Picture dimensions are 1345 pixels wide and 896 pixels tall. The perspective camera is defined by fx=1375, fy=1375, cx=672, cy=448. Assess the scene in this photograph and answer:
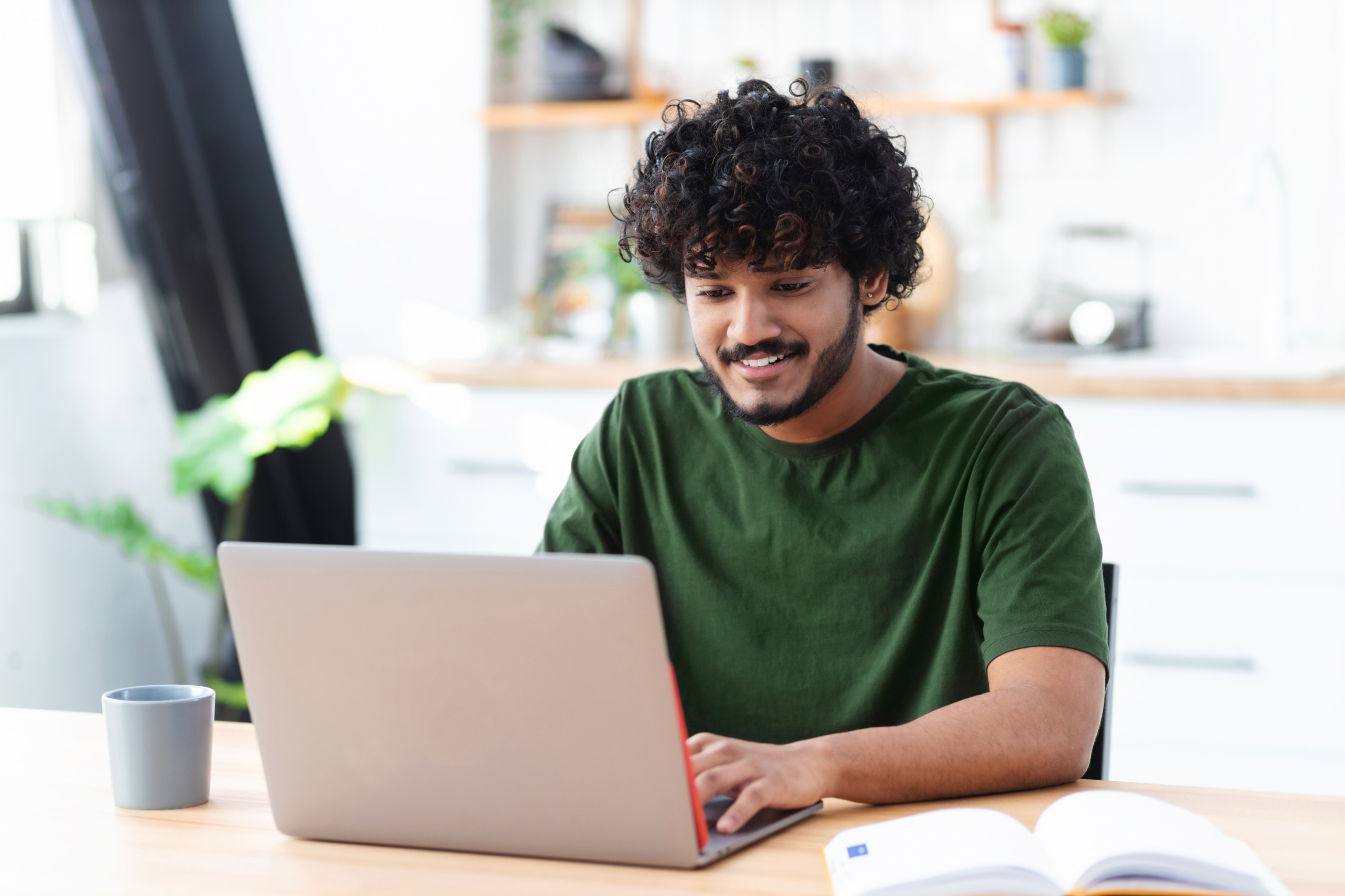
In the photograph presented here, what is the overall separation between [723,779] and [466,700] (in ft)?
0.67

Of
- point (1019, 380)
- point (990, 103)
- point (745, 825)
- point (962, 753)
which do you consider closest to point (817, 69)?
point (990, 103)

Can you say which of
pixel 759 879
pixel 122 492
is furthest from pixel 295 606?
pixel 122 492

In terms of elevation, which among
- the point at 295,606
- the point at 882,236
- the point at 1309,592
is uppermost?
the point at 882,236

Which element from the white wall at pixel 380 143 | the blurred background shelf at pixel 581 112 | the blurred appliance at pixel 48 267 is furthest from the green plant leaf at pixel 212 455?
the blurred background shelf at pixel 581 112

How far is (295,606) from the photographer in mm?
904

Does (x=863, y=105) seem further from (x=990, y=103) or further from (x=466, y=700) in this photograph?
(x=466, y=700)

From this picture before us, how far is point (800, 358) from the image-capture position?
138 centimetres

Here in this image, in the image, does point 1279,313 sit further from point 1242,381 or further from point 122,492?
point 122,492

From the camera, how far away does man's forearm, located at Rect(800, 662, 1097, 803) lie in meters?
1.03

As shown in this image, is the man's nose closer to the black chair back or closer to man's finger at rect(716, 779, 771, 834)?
the black chair back

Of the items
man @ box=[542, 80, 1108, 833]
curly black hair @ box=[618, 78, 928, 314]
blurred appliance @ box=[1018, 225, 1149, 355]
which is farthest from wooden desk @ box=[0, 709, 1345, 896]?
blurred appliance @ box=[1018, 225, 1149, 355]

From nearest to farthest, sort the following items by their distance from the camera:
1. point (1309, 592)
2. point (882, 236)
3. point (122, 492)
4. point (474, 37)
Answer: point (882, 236), point (1309, 592), point (122, 492), point (474, 37)

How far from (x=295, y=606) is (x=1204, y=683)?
1916mm

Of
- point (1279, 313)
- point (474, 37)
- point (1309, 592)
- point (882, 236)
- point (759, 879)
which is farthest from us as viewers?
point (474, 37)
